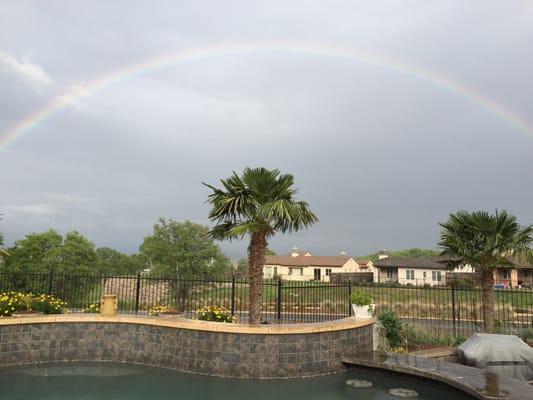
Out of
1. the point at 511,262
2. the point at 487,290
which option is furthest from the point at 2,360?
the point at 511,262

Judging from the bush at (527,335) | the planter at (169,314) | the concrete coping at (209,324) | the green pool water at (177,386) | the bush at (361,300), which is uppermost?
the bush at (361,300)

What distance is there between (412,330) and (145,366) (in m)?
8.47

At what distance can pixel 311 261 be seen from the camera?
67.1 m

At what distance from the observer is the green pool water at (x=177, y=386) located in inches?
302

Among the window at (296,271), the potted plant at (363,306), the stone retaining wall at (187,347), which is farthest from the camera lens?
the window at (296,271)

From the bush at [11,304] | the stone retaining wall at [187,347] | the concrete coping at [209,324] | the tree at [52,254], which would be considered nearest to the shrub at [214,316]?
the concrete coping at [209,324]

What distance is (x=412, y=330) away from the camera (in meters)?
12.7

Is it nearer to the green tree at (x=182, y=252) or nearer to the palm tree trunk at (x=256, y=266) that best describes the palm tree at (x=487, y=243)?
the palm tree trunk at (x=256, y=266)

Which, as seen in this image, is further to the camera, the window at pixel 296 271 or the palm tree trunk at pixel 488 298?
the window at pixel 296 271

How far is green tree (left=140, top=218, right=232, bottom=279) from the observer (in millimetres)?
28047

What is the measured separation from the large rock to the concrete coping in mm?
2562

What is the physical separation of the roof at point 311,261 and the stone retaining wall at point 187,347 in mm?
55756

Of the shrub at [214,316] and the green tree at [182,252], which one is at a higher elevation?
the green tree at [182,252]

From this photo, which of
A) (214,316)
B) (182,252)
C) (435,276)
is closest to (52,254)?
(182,252)
